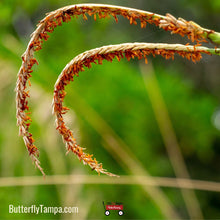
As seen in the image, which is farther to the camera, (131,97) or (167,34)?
(167,34)

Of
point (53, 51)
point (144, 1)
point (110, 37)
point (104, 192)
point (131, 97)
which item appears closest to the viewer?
point (104, 192)

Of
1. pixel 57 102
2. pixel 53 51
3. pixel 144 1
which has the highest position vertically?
pixel 144 1

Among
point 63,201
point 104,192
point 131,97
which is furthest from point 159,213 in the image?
point 131,97

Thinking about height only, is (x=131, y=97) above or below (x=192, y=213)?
above

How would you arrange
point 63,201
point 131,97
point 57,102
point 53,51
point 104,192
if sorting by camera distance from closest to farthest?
point 57,102 → point 63,201 → point 104,192 → point 131,97 → point 53,51

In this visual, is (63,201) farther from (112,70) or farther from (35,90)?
(112,70)

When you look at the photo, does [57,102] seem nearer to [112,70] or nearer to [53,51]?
[112,70]
